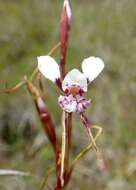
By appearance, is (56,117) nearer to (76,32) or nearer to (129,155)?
(129,155)

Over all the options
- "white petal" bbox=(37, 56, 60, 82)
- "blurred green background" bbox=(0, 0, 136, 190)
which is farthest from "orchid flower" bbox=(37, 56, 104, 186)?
"blurred green background" bbox=(0, 0, 136, 190)

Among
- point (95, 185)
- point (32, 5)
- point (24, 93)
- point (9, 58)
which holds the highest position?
point (32, 5)

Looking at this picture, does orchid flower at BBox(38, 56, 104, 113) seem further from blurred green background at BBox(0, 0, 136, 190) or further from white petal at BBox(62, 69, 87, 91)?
blurred green background at BBox(0, 0, 136, 190)

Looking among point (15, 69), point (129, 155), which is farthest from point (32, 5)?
point (129, 155)

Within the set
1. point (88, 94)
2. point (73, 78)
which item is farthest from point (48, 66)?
point (88, 94)

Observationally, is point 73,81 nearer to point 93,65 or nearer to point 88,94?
point 93,65

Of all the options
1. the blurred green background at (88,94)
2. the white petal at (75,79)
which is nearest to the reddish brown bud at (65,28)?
the white petal at (75,79)
